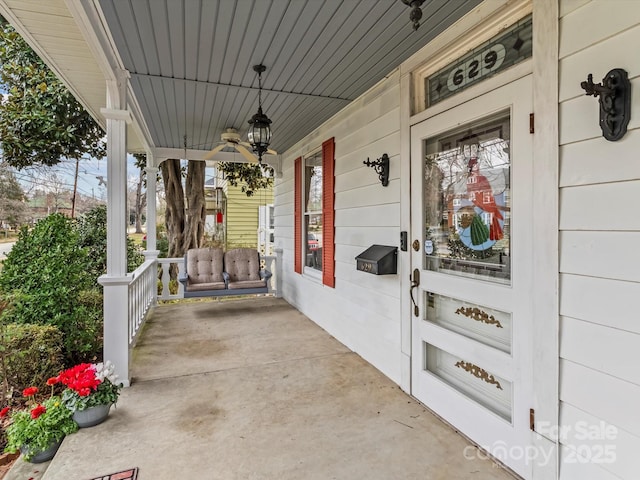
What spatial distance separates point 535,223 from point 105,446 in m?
2.75

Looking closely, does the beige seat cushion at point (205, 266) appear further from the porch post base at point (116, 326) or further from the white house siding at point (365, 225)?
the porch post base at point (116, 326)

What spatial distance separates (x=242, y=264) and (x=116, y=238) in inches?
127

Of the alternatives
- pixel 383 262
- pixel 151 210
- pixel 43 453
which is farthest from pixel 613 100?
pixel 151 210

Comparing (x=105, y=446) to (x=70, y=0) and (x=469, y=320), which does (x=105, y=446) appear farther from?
(x=70, y=0)

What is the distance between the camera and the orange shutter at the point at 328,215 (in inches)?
171

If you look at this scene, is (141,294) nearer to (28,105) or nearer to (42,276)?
(42,276)

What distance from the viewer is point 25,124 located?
5.25 meters

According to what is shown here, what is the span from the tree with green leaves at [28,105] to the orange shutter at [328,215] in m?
3.99

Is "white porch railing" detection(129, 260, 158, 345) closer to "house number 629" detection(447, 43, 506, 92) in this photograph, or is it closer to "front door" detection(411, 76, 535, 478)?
"front door" detection(411, 76, 535, 478)

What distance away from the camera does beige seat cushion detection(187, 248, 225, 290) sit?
595cm

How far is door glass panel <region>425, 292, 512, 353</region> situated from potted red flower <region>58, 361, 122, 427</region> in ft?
7.64

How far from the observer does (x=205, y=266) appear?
6062 millimetres

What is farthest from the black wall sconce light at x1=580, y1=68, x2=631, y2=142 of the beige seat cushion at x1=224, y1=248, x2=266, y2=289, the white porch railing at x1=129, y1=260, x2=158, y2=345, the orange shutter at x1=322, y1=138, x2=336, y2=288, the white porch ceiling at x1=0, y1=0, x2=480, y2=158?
the beige seat cushion at x1=224, y1=248, x2=266, y2=289

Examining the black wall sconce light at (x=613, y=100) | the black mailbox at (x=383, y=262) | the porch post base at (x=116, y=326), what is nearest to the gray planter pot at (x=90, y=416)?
the porch post base at (x=116, y=326)
